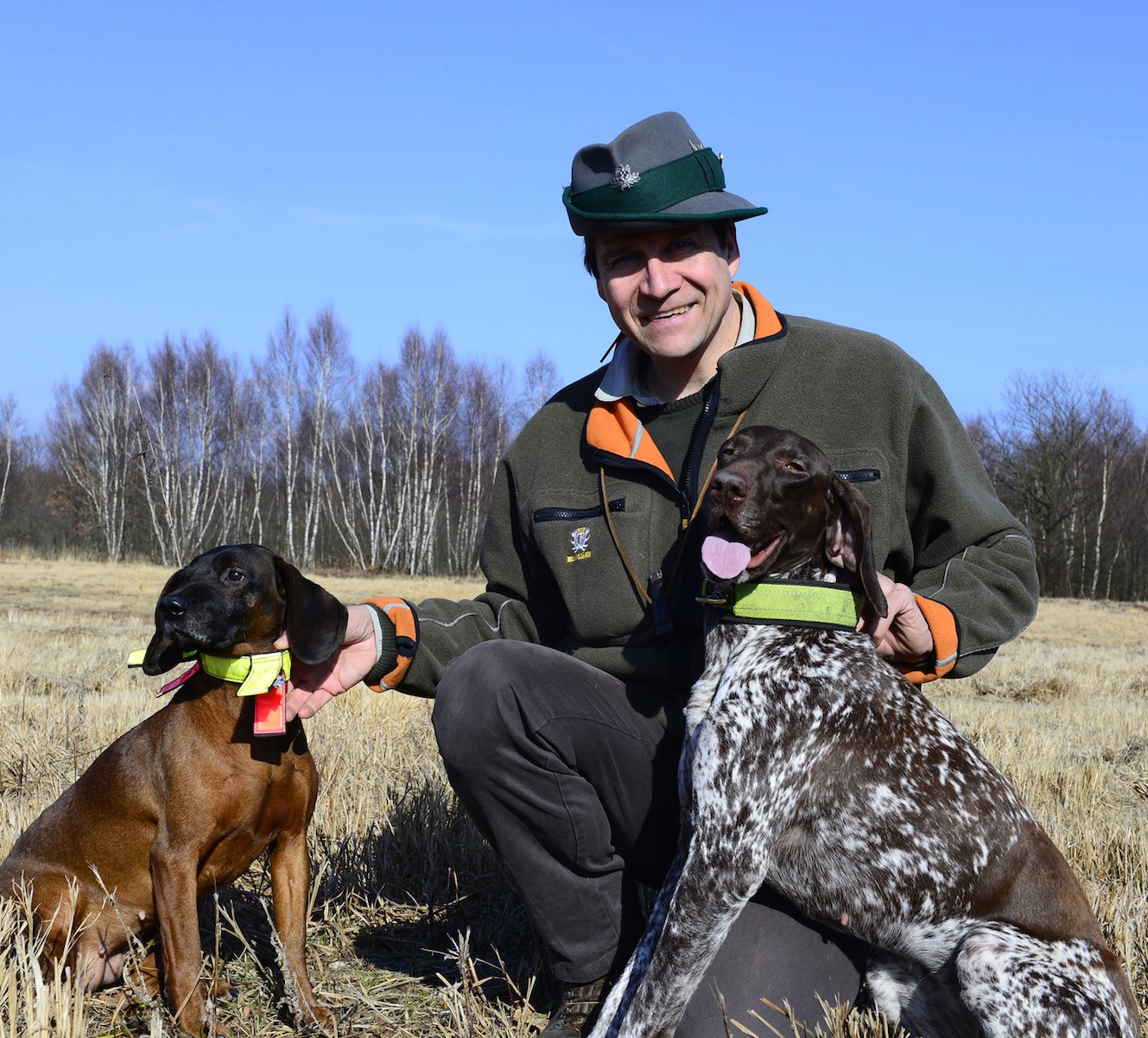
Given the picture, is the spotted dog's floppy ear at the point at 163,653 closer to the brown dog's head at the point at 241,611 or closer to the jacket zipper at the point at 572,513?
the brown dog's head at the point at 241,611

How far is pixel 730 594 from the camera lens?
319 centimetres

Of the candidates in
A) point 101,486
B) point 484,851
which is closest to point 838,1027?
point 484,851

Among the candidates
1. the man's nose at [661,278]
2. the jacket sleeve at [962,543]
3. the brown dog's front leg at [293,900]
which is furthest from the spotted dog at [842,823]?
the brown dog's front leg at [293,900]

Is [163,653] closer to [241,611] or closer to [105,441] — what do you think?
[241,611]

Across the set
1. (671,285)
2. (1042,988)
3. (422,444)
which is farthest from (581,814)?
(422,444)

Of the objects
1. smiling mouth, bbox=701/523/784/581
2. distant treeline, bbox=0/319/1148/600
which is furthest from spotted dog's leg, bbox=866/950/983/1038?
distant treeline, bbox=0/319/1148/600

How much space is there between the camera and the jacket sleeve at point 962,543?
11.3 feet

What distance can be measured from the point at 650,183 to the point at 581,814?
2030 mm

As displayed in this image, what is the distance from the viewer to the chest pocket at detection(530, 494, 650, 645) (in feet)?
12.1

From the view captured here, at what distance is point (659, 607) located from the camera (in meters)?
3.56

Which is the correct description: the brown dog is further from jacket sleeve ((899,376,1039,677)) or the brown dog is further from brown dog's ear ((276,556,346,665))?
jacket sleeve ((899,376,1039,677))

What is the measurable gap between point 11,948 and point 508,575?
203cm

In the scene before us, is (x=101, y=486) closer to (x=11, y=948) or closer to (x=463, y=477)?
(x=463, y=477)

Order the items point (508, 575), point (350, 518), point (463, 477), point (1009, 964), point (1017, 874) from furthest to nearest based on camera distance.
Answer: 1. point (463, 477)
2. point (350, 518)
3. point (508, 575)
4. point (1017, 874)
5. point (1009, 964)
